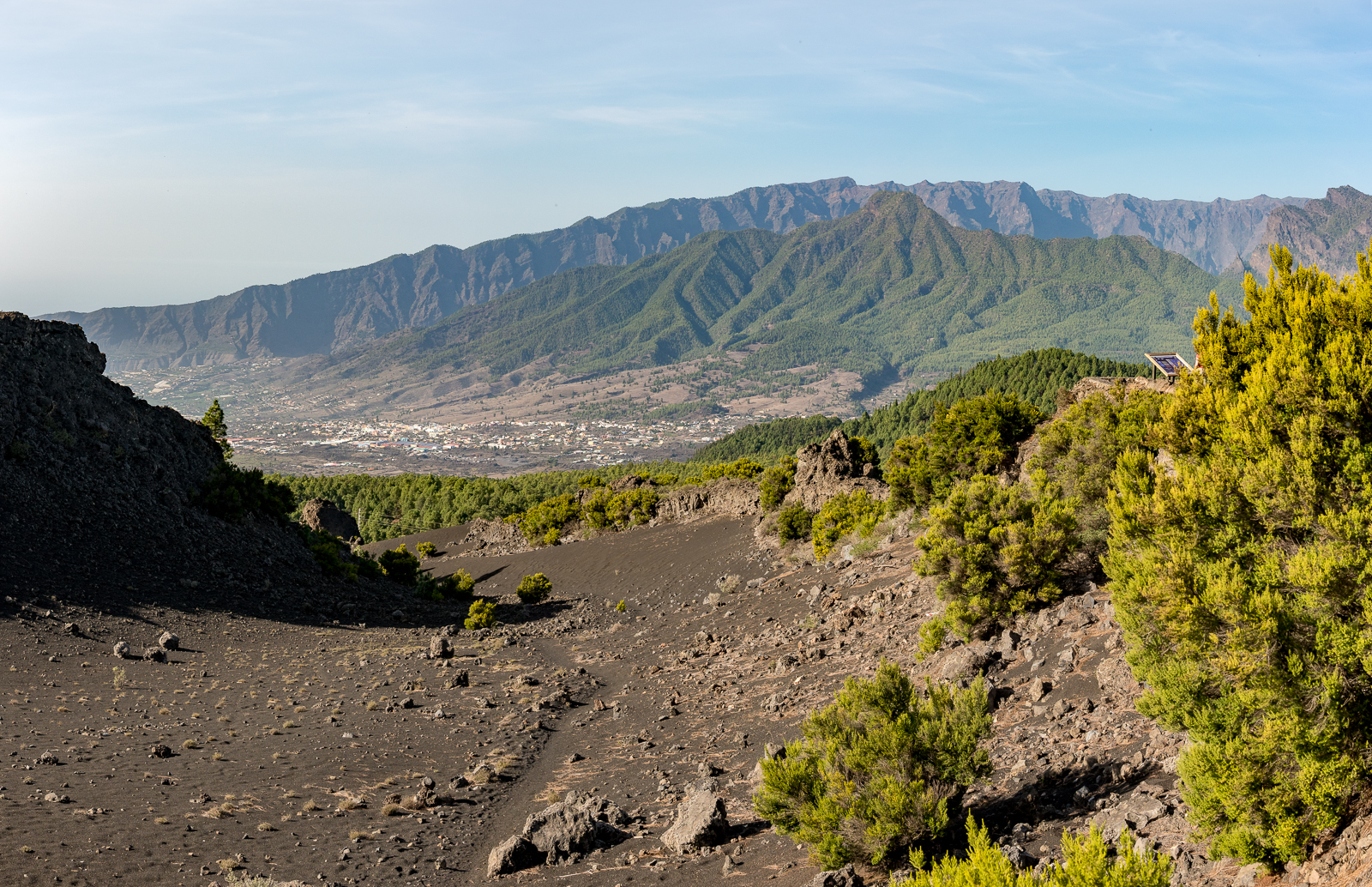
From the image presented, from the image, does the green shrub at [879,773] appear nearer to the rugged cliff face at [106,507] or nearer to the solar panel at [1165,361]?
the solar panel at [1165,361]

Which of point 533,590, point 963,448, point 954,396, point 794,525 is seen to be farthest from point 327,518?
point 954,396

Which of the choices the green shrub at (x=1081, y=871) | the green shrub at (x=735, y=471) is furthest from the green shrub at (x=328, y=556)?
the green shrub at (x=1081, y=871)

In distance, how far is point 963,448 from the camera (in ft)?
115

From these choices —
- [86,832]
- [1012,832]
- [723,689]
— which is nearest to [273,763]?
[86,832]

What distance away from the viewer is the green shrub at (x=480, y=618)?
37.7m

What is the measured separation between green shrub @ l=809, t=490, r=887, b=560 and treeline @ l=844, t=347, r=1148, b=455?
54186 millimetres

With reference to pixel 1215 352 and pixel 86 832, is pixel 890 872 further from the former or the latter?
pixel 86 832

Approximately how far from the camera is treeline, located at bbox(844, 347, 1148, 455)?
309 ft

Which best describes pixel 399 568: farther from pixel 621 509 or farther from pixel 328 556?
pixel 621 509

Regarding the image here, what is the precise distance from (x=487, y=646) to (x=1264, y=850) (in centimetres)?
2855

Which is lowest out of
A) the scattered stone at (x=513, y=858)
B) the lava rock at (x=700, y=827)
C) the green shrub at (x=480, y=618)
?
the green shrub at (x=480, y=618)

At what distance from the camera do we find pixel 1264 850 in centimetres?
872

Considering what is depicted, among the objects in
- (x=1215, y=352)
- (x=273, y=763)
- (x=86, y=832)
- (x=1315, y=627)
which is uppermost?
(x=1215, y=352)

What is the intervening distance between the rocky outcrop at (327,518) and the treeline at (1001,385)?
52222 millimetres
